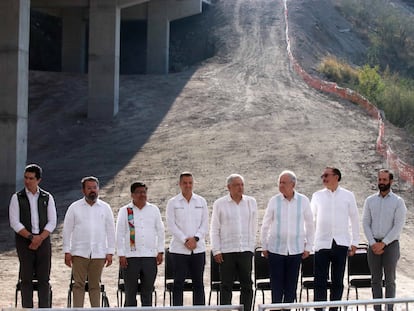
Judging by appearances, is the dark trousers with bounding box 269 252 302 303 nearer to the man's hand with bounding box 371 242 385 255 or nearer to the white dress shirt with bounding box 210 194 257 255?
the white dress shirt with bounding box 210 194 257 255

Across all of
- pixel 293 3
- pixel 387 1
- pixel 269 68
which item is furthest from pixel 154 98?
pixel 387 1

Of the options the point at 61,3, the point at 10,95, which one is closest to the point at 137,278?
the point at 10,95

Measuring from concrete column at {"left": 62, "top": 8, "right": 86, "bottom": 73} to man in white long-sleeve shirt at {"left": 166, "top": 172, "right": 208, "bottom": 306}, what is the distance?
36613 mm

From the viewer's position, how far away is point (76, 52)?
4488 cm

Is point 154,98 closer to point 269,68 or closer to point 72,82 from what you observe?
point 72,82

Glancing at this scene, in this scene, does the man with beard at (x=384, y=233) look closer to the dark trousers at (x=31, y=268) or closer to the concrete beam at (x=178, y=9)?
the dark trousers at (x=31, y=268)

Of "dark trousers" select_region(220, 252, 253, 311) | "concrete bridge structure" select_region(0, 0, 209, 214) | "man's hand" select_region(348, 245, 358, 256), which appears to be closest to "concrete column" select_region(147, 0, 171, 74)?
"concrete bridge structure" select_region(0, 0, 209, 214)

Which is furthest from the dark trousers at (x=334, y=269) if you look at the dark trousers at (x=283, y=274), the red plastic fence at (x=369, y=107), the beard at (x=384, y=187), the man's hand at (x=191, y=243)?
the red plastic fence at (x=369, y=107)

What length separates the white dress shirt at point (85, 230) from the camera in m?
8.85

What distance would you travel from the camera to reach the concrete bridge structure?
22.6 meters

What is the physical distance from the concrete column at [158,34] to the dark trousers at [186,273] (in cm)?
3675

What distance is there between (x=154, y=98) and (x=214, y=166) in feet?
40.6

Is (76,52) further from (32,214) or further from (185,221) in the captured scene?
(185,221)

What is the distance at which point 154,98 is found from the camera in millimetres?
36438
